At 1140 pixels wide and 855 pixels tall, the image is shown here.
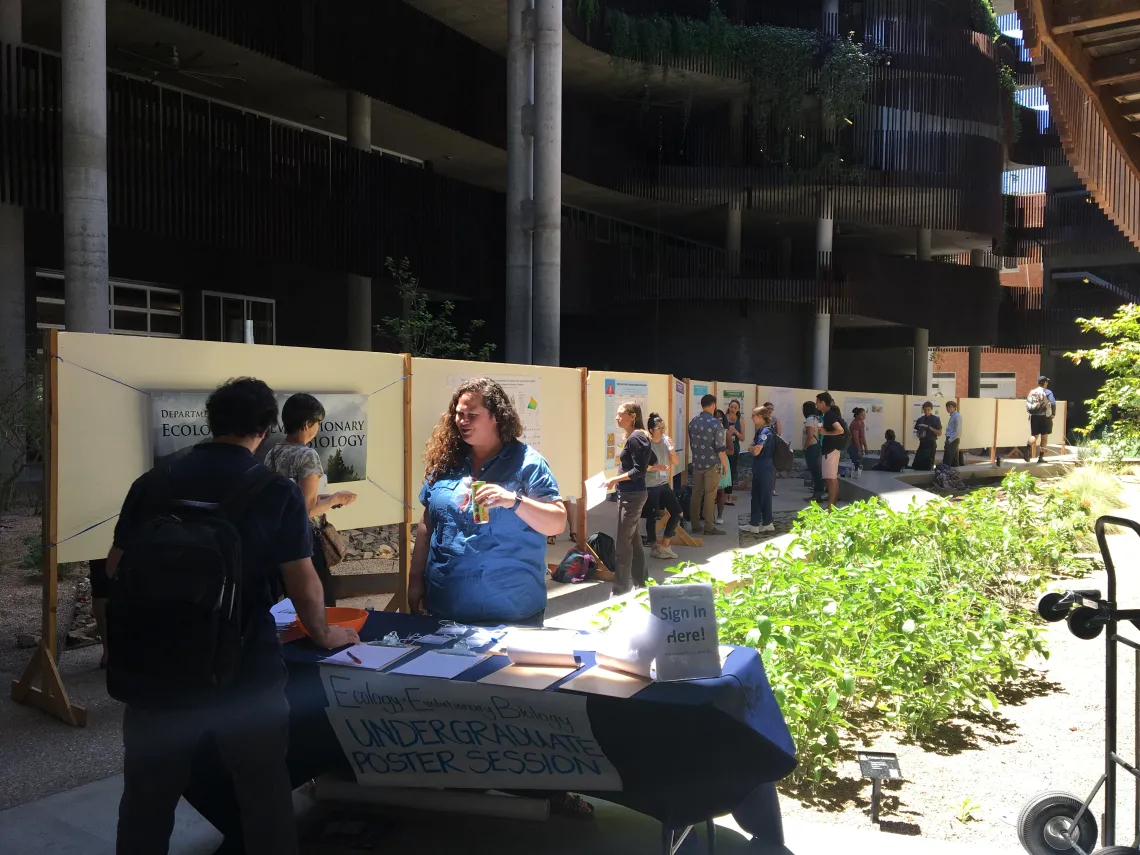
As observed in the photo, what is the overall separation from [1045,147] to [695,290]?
16141mm

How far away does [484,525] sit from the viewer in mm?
3920

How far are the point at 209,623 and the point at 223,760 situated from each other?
45cm

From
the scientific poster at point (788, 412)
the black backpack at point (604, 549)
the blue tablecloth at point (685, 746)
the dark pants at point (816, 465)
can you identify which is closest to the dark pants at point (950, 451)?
the scientific poster at point (788, 412)

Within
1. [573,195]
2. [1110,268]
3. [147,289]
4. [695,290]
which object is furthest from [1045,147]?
[147,289]

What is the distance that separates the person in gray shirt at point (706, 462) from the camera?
12.0 metres

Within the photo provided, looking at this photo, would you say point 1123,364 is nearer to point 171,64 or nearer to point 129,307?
point 171,64

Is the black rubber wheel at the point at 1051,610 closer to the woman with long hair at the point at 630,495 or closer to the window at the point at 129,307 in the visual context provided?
the woman with long hair at the point at 630,495

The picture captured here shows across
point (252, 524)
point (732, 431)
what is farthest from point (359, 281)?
point (252, 524)

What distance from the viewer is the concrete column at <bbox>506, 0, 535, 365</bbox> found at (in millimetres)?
17844

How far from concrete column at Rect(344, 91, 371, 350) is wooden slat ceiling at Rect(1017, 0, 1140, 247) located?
13642mm

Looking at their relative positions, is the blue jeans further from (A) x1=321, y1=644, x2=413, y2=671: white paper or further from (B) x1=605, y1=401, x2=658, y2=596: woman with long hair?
(A) x1=321, y1=644, x2=413, y2=671: white paper

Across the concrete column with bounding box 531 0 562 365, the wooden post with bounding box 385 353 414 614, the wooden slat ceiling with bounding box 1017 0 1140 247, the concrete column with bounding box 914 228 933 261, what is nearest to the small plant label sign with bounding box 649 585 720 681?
the wooden slat ceiling with bounding box 1017 0 1140 247

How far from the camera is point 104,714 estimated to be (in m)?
5.16

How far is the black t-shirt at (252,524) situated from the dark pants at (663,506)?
24.0 feet
